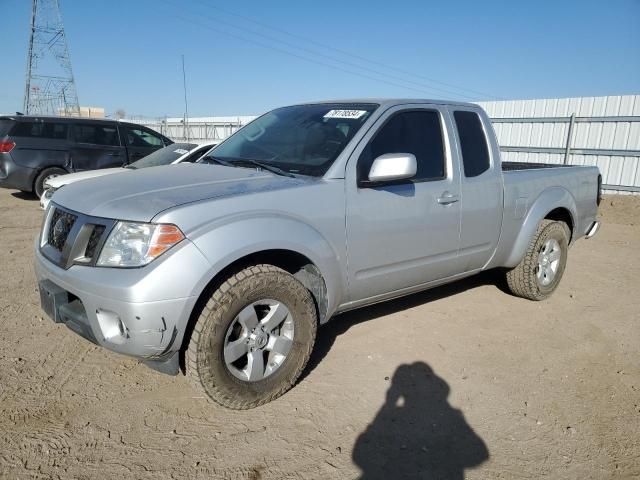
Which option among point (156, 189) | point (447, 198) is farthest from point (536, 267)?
point (156, 189)

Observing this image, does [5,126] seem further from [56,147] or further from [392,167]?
[392,167]

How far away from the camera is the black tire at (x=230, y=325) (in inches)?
98.7

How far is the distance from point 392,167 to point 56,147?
8.84 m

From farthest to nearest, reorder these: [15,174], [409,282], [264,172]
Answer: [15,174] < [409,282] < [264,172]

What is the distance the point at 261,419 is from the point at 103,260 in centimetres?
124

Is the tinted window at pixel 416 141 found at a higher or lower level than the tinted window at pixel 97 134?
higher

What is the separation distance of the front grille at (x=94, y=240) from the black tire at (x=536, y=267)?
3.72 meters

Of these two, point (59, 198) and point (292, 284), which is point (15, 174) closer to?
point (59, 198)

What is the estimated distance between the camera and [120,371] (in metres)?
3.17

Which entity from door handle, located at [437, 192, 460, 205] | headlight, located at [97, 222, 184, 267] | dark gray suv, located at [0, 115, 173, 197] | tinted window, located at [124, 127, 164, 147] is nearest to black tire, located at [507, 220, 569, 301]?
door handle, located at [437, 192, 460, 205]

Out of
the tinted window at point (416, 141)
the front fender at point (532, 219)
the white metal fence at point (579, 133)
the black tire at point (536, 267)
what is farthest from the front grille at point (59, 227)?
the white metal fence at point (579, 133)

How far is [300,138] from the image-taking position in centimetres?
348

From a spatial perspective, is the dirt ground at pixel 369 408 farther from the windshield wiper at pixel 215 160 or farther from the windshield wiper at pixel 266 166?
the windshield wiper at pixel 215 160

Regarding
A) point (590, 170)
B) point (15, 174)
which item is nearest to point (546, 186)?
point (590, 170)
